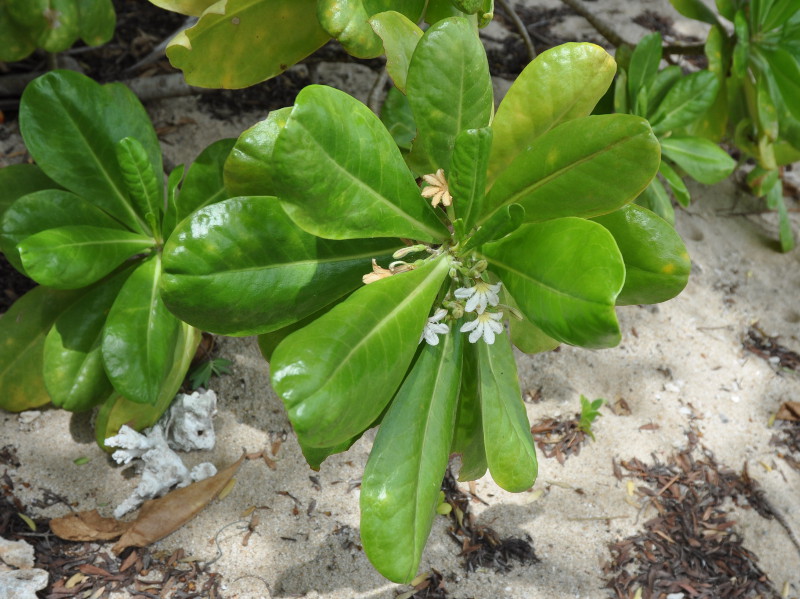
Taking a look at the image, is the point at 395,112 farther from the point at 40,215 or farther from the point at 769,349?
the point at 769,349

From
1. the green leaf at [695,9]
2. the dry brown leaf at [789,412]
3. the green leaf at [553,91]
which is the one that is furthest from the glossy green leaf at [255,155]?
the dry brown leaf at [789,412]

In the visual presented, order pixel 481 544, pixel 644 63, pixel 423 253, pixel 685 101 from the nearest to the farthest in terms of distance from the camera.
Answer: pixel 423 253 < pixel 481 544 < pixel 644 63 < pixel 685 101

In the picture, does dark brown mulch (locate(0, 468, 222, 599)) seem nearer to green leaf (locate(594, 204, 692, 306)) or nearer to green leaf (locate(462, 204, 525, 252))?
green leaf (locate(462, 204, 525, 252))

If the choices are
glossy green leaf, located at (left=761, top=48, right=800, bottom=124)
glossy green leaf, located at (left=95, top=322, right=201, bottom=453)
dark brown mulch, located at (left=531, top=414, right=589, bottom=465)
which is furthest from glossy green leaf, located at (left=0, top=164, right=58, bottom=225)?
glossy green leaf, located at (left=761, top=48, right=800, bottom=124)

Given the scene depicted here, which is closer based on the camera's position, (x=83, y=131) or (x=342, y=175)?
(x=342, y=175)

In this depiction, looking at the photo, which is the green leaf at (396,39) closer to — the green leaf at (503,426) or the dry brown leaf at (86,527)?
the green leaf at (503,426)

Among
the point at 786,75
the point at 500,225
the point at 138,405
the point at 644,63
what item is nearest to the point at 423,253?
the point at 500,225

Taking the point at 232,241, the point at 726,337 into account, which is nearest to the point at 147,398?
the point at 232,241
